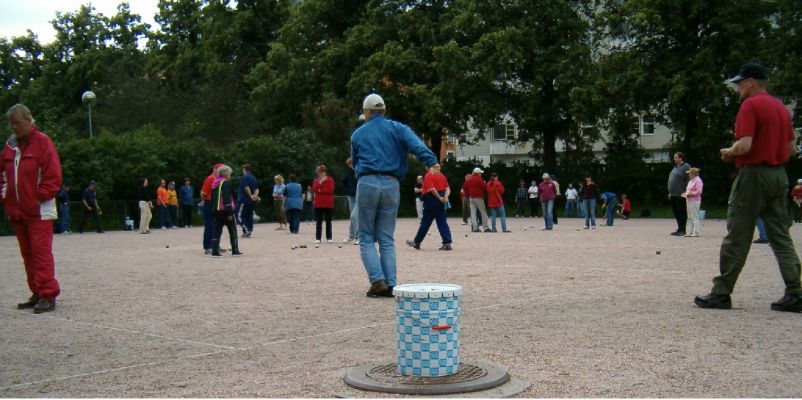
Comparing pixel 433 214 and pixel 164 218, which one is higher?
pixel 433 214

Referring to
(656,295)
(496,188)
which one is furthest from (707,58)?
(656,295)

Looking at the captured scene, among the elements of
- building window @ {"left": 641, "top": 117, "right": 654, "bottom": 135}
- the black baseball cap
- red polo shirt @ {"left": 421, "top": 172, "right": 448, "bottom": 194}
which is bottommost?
red polo shirt @ {"left": 421, "top": 172, "right": 448, "bottom": 194}

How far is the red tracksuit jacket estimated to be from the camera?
30.2 feet

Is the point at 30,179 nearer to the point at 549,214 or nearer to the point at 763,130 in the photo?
the point at 763,130

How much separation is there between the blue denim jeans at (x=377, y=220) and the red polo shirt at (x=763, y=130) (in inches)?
139

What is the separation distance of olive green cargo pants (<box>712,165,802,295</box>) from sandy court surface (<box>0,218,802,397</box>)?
15.3 inches

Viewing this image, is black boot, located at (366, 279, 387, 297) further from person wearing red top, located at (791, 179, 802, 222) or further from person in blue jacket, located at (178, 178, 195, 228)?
person wearing red top, located at (791, 179, 802, 222)

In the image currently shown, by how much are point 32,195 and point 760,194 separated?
719 centimetres

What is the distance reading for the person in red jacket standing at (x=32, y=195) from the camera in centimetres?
920

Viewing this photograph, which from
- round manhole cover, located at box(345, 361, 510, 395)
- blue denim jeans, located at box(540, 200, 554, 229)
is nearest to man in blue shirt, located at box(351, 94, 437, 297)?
round manhole cover, located at box(345, 361, 510, 395)

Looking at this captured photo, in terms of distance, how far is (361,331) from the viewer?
24.4ft

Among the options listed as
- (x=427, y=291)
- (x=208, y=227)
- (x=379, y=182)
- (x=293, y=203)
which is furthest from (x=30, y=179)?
(x=293, y=203)

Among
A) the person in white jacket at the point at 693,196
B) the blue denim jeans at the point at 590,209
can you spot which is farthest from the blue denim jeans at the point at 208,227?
the blue denim jeans at the point at 590,209

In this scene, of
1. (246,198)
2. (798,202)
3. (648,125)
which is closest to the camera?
(246,198)
